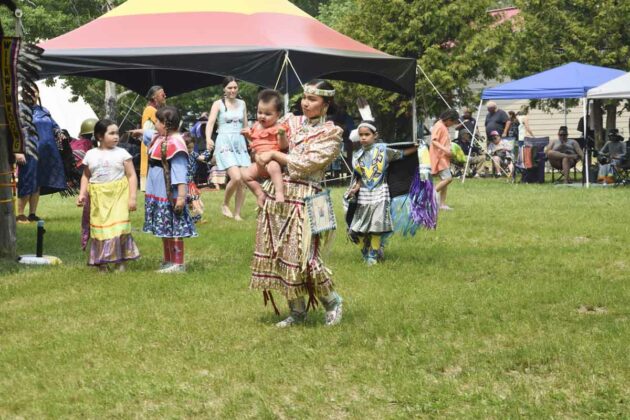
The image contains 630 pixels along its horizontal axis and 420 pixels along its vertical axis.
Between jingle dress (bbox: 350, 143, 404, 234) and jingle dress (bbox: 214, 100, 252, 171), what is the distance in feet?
13.3

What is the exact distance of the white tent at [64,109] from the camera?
113ft

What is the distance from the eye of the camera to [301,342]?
638cm

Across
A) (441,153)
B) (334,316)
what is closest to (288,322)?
(334,316)

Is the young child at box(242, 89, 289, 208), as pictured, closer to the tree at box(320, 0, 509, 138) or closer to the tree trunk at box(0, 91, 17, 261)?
the tree trunk at box(0, 91, 17, 261)

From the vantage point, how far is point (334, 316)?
689cm

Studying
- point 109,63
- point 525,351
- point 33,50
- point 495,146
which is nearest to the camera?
point 525,351

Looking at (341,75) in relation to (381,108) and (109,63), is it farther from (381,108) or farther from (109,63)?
(381,108)

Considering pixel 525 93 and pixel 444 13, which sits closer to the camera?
pixel 525 93

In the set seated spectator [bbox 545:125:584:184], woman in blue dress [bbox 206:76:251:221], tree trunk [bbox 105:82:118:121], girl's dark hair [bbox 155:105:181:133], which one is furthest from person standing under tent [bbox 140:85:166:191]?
tree trunk [bbox 105:82:118:121]

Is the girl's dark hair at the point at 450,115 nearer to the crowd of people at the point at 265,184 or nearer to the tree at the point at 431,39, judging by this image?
the crowd of people at the point at 265,184

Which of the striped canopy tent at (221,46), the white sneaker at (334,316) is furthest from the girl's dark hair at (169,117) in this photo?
the striped canopy tent at (221,46)

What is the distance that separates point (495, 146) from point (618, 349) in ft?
67.8

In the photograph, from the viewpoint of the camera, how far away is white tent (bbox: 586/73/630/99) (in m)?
20.1

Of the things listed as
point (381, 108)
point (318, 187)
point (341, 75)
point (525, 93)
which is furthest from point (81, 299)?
point (381, 108)
